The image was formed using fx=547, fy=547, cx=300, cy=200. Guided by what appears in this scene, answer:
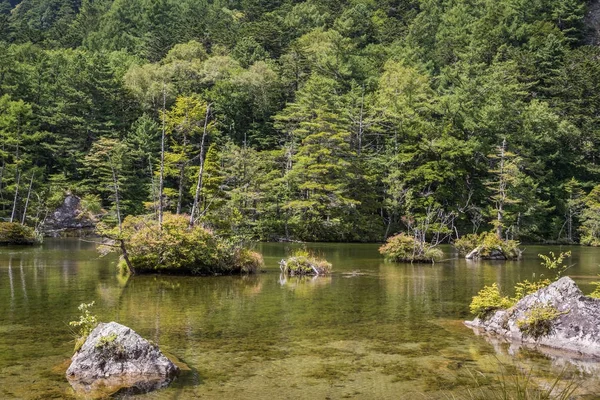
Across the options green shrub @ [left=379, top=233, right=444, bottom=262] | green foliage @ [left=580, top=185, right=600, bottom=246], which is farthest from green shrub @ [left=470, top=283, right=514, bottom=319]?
green foliage @ [left=580, top=185, right=600, bottom=246]

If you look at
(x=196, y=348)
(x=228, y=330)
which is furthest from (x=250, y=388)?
(x=228, y=330)

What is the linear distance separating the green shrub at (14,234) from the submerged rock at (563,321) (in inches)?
1377

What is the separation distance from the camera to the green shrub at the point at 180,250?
21969 mm

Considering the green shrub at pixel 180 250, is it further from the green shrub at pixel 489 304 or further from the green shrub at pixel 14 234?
the green shrub at pixel 14 234

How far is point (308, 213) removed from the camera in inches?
2077

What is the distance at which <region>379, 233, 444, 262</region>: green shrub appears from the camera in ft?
101

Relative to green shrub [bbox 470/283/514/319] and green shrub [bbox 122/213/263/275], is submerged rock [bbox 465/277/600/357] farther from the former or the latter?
green shrub [bbox 122/213/263/275]

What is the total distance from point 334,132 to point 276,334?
45483 mm

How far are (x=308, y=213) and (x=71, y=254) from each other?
2550 centimetres

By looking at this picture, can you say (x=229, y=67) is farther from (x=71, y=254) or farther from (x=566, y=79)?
(x=71, y=254)

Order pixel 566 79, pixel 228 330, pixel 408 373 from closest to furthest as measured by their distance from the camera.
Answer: pixel 408 373 → pixel 228 330 → pixel 566 79

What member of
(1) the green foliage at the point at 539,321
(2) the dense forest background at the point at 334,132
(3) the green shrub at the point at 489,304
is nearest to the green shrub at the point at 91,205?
(2) the dense forest background at the point at 334,132

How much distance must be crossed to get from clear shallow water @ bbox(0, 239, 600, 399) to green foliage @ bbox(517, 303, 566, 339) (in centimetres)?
91

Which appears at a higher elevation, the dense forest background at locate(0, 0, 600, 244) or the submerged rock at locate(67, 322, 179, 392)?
the dense forest background at locate(0, 0, 600, 244)
